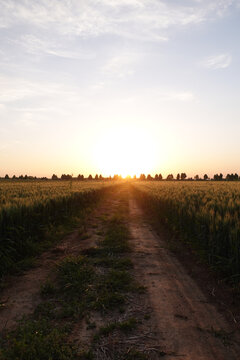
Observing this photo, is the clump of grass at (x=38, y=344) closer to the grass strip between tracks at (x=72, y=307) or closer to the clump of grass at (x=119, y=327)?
the grass strip between tracks at (x=72, y=307)

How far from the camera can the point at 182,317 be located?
4.36m

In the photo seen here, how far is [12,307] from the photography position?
476 cm

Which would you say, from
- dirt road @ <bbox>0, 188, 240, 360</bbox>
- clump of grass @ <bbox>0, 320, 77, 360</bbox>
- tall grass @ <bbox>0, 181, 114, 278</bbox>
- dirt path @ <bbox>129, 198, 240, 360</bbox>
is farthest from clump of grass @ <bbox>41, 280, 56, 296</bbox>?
dirt path @ <bbox>129, 198, 240, 360</bbox>

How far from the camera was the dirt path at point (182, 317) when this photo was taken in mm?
3525

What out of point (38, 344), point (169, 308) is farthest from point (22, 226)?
point (169, 308)

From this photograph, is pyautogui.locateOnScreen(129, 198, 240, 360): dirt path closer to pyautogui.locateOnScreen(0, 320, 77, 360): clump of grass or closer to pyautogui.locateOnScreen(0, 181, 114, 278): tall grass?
pyautogui.locateOnScreen(0, 320, 77, 360): clump of grass

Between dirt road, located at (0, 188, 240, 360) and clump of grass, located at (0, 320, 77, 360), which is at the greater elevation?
clump of grass, located at (0, 320, 77, 360)

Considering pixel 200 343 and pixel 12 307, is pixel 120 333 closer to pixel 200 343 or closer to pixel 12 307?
pixel 200 343

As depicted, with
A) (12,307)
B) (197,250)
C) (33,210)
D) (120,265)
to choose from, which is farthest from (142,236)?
(12,307)

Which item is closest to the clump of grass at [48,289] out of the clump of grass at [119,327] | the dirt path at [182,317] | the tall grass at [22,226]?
the tall grass at [22,226]

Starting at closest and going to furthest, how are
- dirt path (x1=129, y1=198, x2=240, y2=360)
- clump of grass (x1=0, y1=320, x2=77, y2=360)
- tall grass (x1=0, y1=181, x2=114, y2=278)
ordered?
clump of grass (x1=0, y1=320, x2=77, y2=360) → dirt path (x1=129, y1=198, x2=240, y2=360) → tall grass (x1=0, y1=181, x2=114, y2=278)

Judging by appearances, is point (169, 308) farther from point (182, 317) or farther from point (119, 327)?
point (119, 327)

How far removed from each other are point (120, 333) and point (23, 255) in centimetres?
479

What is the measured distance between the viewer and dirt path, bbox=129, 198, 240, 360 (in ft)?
11.6
